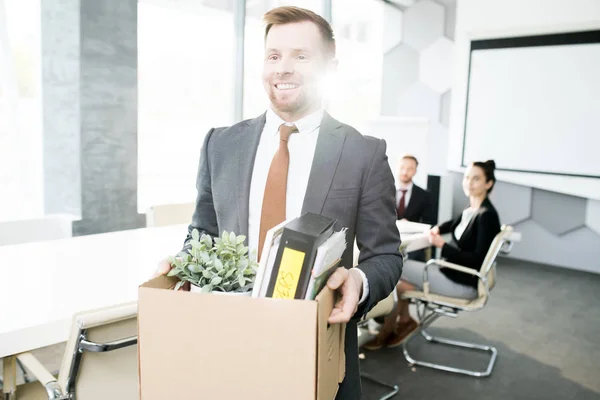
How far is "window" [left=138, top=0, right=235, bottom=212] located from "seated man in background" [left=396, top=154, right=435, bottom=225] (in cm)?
170

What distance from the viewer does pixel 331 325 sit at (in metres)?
0.83

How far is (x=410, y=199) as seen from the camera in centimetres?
444

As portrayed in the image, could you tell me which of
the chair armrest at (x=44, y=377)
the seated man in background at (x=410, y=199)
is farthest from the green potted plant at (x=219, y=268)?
the seated man in background at (x=410, y=199)

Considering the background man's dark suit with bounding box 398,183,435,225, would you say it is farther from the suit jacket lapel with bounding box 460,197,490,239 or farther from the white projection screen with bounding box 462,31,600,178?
the white projection screen with bounding box 462,31,600,178

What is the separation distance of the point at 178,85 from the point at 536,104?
→ 391cm

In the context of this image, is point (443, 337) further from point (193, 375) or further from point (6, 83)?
point (6, 83)

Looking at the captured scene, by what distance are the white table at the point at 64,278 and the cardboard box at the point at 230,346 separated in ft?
2.59

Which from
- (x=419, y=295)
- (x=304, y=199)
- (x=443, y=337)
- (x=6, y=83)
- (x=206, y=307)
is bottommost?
(x=443, y=337)

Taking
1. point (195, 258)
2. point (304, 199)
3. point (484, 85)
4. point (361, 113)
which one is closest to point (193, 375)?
point (195, 258)

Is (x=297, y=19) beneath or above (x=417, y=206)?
above

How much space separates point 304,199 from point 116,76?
3112mm

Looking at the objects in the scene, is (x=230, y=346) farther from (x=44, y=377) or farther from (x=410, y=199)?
(x=410, y=199)

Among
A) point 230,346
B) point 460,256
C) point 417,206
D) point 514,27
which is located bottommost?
point 460,256

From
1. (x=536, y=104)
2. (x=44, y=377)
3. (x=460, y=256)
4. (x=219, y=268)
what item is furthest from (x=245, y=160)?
(x=536, y=104)
